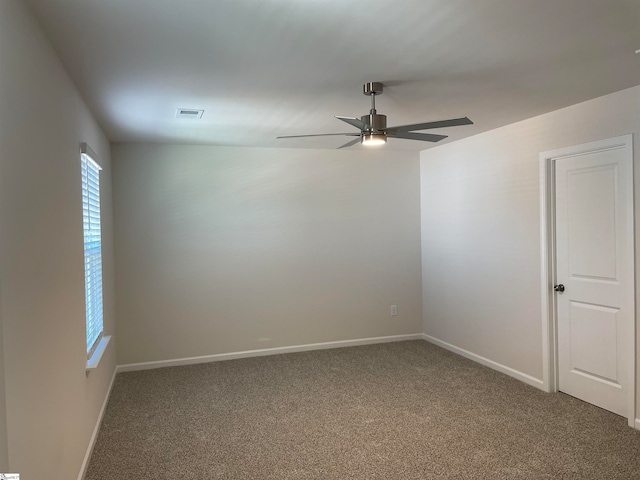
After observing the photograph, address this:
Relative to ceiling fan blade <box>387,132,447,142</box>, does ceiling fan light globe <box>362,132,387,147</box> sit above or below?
below

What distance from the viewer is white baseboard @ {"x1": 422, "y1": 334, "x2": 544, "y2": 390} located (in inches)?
160

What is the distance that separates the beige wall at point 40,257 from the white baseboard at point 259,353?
6.38 feet

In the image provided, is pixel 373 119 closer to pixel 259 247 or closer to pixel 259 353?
pixel 259 247

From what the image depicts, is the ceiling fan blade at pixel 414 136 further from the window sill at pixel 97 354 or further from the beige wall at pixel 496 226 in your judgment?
the window sill at pixel 97 354

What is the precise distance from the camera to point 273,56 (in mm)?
2461

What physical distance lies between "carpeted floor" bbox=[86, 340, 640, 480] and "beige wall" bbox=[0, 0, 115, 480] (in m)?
0.68

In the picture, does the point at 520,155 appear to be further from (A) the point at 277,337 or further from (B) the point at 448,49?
(A) the point at 277,337

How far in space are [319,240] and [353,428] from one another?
2560mm

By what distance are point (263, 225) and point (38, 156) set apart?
3312 mm

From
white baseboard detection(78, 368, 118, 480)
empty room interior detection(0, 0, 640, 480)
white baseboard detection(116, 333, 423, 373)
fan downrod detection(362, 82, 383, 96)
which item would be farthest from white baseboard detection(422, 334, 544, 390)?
white baseboard detection(78, 368, 118, 480)

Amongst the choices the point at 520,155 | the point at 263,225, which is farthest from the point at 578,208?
the point at 263,225

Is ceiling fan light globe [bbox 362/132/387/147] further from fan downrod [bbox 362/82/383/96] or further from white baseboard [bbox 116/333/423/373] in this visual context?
white baseboard [bbox 116/333/423/373]

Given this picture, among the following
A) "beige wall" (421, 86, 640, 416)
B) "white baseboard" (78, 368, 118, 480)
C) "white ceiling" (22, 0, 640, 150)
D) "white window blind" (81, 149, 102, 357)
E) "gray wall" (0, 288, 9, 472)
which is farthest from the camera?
"beige wall" (421, 86, 640, 416)

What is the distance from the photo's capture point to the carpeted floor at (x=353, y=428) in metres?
2.74
